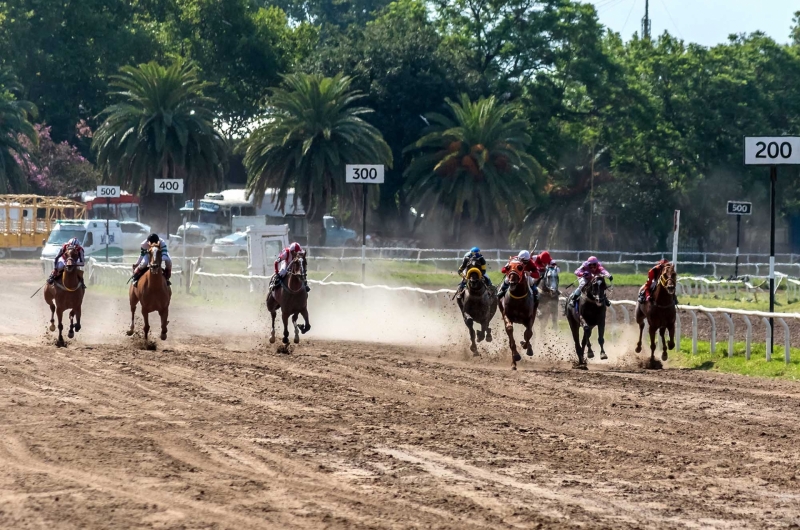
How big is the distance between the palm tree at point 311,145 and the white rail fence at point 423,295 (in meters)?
15.3

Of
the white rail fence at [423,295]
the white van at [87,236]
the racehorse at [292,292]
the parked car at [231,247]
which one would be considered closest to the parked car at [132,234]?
the parked car at [231,247]

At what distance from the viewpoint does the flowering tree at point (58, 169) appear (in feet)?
248

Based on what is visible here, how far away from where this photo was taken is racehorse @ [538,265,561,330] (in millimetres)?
21750

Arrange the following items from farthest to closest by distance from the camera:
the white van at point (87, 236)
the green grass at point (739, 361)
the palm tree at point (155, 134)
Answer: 1. the palm tree at point (155, 134)
2. the white van at point (87, 236)
3. the green grass at point (739, 361)

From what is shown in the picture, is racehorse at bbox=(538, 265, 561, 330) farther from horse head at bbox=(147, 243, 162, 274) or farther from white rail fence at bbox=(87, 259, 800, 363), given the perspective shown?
horse head at bbox=(147, 243, 162, 274)

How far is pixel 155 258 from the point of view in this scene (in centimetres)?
1902

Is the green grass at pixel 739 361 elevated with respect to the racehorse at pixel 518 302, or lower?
lower

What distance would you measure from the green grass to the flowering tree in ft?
200

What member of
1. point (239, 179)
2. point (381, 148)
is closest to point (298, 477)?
point (381, 148)

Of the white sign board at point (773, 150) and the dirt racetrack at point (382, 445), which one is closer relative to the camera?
the dirt racetrack at point (382, 445)

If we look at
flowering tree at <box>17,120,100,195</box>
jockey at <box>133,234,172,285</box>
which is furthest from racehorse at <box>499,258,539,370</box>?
flowering tree at <box>17,120,100,195</box>

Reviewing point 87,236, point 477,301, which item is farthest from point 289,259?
point 87,236

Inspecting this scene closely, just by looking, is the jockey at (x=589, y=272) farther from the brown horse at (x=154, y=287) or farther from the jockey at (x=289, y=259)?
the brown horse at (x=154, y=287)

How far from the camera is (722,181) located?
6078 cm
